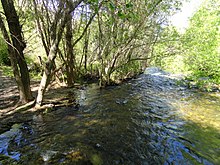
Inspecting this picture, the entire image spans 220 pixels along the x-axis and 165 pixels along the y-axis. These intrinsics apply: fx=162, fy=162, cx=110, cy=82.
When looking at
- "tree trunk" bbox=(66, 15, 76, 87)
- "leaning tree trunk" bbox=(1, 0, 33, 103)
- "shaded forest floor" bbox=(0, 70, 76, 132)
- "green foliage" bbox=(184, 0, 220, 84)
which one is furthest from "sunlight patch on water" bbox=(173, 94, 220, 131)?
"tree trunk" bbox=(66, 15, 76, 87)

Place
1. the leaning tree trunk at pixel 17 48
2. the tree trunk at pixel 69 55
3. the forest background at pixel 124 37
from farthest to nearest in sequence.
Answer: the tree trunk at pixel 69 55, the forest background at pixel 124 37, the leaning tree trunk at pixel 17 48

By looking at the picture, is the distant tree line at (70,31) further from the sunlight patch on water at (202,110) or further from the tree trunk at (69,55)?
the sunlight patch on water at (202,110)

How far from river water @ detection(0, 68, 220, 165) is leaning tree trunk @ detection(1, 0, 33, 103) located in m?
1.39

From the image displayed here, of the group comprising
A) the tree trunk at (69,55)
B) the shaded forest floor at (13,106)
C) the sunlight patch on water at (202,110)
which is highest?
the tree trunk at (69,55)

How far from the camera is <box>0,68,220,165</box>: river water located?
4.04 metres

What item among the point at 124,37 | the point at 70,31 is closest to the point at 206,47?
the point at 124,37

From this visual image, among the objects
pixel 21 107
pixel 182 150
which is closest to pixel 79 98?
pixel 21 107

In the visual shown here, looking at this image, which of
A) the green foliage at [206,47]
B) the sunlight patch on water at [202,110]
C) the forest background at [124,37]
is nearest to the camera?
the sunlight patch on water at [202,110]

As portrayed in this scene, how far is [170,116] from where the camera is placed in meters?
6.95

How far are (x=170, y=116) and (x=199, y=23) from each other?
9.35 meters

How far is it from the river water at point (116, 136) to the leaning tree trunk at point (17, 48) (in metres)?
1.39

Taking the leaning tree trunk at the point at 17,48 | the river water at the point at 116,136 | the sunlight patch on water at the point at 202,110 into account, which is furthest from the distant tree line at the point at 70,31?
the sunlight patch on water at the point at 202,110

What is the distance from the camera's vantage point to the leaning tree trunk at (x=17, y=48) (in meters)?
5.90

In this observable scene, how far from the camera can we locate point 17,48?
6309 mm
